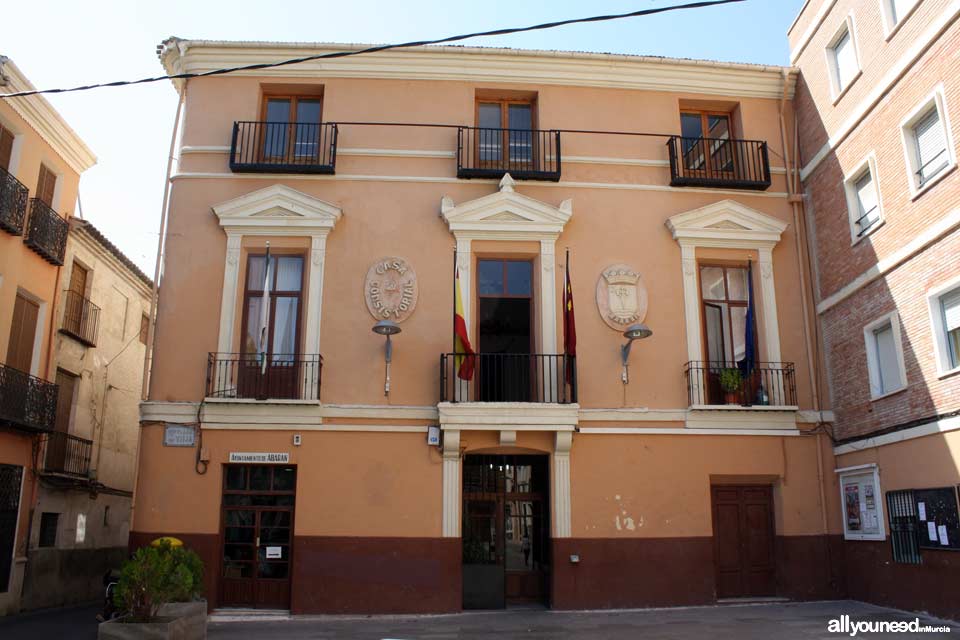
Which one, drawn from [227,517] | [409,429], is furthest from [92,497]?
[409,429]

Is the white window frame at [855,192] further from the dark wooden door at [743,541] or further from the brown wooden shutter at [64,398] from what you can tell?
the brown wooden shutter at [64,398]

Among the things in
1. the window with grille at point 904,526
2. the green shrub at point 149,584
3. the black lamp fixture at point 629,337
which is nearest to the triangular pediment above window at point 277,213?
the black lamp fixture at point 629,337

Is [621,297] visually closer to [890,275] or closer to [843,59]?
[890,275]

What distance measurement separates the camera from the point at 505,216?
49.2 feet

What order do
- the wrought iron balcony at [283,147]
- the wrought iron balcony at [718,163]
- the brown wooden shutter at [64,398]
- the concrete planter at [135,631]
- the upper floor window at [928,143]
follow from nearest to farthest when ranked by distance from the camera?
the concrete planter at [135,631] < the upper floor window at [928,143] < the wrought iron balcony at [283,147] < the wrought iron balcony at [718,163] < the brown wooden shutter at [64,398]

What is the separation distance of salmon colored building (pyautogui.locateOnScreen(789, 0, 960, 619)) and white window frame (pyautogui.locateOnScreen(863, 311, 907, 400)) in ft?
0.09

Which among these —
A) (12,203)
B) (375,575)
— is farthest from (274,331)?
(12,203)

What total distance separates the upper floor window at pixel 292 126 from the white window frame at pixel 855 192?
956 cm

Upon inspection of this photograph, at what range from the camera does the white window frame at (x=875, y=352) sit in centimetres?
1276

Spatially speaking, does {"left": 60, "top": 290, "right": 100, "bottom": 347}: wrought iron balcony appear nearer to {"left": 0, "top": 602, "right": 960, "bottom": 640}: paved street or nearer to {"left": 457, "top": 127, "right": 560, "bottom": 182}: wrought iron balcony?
{"left": 0, "top": 602, "right": 960, "bottom": 640}: paved street

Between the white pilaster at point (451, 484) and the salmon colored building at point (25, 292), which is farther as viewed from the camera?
the salmon colored building at point (25, 292)

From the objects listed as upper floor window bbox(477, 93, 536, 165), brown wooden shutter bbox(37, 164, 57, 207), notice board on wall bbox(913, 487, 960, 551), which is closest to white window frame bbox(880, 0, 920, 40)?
upper floor window bbox(477, 93, 536, 165)

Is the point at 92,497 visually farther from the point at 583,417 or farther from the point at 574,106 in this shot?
the point at 574,106

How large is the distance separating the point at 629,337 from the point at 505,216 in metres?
3.21
